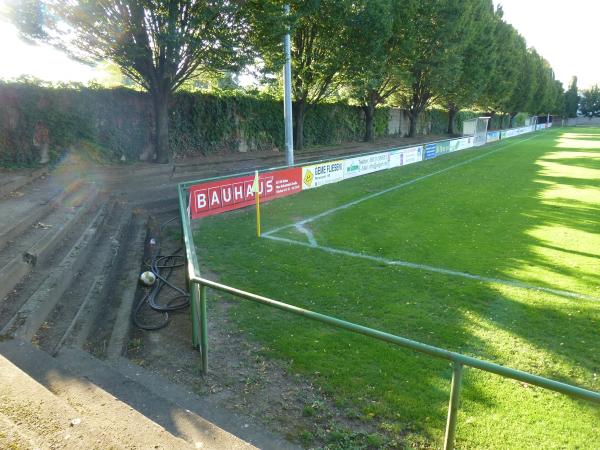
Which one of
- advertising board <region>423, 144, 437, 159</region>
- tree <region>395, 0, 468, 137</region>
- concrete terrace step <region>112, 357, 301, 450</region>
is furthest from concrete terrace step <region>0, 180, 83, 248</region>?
tree <region>395, 0, 468, 137</region>

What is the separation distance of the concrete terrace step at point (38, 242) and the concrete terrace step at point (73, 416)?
10.6ft

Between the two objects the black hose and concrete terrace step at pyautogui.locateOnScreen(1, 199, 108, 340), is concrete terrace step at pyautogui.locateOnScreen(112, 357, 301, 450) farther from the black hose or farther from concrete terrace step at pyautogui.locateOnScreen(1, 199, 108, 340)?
concrete terrace step at pyautogui.locateOnScreen(1, 199, 108, 340)

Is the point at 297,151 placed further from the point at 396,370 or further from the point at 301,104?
the point at 396,370

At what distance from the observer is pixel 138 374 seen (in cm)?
503

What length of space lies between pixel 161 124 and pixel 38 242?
46.2ft

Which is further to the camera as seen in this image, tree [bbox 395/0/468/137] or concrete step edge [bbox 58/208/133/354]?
tree [bbox 395/0/468/137]

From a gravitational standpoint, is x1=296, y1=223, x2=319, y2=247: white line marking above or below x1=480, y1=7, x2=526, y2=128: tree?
below

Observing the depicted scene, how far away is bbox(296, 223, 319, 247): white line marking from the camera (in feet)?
36.5

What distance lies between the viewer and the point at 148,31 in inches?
711

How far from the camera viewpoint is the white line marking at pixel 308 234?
1112cm

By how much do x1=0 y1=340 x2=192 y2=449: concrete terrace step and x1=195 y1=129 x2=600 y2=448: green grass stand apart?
2.17 m

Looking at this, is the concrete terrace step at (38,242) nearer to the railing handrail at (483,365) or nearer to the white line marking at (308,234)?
the railing handrail at (483,365)

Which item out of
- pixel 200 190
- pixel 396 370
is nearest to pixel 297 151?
pixel 200 190

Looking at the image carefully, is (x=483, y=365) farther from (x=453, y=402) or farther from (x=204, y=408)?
(x=204, y=408)
